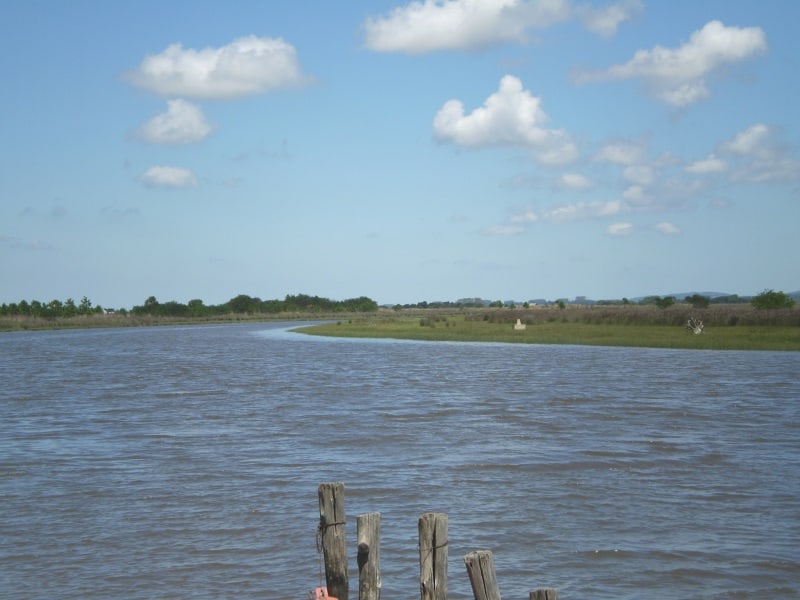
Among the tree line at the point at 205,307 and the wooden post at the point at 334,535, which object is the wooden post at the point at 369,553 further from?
the tree line at the point at 205,307

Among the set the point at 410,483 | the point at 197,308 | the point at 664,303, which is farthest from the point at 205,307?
the point at 410,483

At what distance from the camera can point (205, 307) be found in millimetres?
176125

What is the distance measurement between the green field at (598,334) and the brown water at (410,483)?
14443mm

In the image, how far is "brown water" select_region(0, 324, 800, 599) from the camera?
10977 millimetres

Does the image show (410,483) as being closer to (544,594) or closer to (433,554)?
(433,554)

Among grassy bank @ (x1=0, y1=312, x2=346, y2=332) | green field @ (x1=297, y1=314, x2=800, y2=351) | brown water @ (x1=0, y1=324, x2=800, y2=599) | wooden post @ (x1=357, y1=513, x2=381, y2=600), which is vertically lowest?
brown water @ (x1=0, y1=324, x2=800, y2=599)

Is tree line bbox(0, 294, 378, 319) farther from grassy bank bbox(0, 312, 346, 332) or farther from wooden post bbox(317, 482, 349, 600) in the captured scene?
wooden post bbox(317, 482, 349, 600)

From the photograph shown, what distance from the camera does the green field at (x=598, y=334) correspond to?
48.6 m

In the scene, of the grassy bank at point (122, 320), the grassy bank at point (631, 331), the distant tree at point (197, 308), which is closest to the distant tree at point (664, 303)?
the grassy bank at point (631, 331)

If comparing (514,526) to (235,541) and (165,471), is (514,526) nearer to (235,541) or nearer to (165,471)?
(235,541)

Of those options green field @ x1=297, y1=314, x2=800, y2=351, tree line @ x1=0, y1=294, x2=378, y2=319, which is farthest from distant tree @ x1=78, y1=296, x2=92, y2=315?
green field @ x1=297, y1=314, x2=800, y2=351

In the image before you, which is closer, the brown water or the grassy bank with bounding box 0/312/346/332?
the brown water

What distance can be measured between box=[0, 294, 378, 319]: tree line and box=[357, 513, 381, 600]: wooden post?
13507cm

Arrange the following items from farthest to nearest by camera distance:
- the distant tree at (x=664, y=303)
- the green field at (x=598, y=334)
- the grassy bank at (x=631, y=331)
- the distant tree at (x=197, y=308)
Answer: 1. the distant tree at (x=197, y=308)
2. the distant tree at (x=664, y=303)
3. the grassy bank at (x=631, y=331)
4. the green field at (x=598, y=334)
